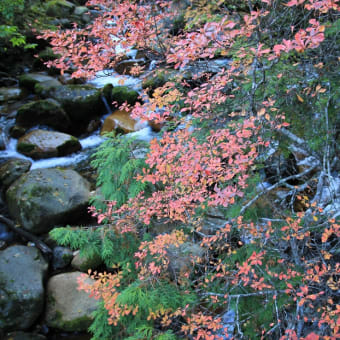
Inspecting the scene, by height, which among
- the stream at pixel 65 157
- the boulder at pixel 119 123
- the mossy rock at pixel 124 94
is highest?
the mossy rock at pixel 124 94

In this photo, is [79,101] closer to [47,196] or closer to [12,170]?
Result: [12,170]

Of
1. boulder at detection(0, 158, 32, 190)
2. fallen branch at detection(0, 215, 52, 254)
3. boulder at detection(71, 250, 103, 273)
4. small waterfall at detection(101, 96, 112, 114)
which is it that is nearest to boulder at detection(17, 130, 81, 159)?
boulder at detection(0, 158, 32, 190)

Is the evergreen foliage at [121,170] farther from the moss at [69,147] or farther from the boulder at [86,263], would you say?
the moss at [69,147]

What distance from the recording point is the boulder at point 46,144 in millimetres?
7809

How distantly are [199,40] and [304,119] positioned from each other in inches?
93.2

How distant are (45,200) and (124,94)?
495cm

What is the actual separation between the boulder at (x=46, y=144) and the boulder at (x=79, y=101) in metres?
1.36

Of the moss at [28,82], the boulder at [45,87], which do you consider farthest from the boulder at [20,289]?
the moss at [28,82]

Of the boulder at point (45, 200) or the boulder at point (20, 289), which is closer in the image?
the boulder at point (20, 289)

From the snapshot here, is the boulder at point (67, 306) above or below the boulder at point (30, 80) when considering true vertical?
below

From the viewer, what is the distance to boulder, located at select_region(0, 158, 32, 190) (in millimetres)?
6750

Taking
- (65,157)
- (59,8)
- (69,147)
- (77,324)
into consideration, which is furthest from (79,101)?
(59,8)

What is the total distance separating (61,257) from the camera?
5375 mm

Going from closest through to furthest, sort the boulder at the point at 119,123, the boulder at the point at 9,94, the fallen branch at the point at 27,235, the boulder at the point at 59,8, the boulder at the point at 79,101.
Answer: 1. the fallen branch at the point at 27,235
2. the boulder at the point at 119,123
3. the boulder at the point at 79,101
4. the boulder at the point at 9,94
5. the boulder at the point at 59,8
